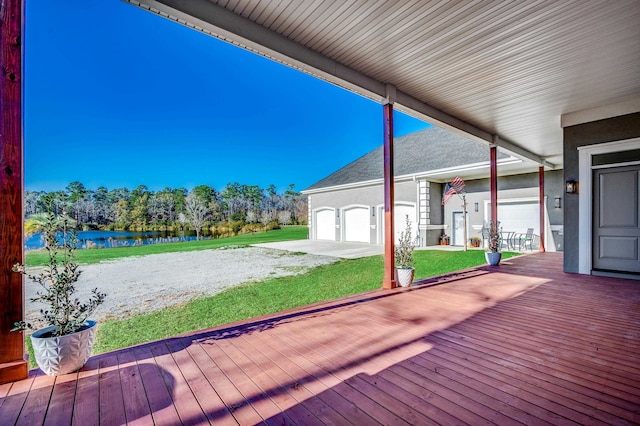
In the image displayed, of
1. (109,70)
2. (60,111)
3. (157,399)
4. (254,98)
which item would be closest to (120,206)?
(60,111)

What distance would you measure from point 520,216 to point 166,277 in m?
12.0

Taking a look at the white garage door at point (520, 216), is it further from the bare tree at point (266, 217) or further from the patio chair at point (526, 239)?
the bare tree at point (266, 217)

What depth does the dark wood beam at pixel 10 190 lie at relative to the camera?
2.04 metres

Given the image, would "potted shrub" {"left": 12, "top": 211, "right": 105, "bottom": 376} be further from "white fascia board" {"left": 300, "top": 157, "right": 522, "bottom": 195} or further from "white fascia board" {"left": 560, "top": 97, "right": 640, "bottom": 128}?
"white fascia board" {"left": 560, "top": 97, "right": 640, "bottom": 128}

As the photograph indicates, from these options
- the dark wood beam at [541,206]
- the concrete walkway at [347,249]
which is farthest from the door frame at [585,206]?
the concrete walkway at [347,249]

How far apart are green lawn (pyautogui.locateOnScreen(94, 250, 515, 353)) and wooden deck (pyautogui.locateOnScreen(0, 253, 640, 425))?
1.22 metres

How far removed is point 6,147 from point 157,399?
78.3 inches

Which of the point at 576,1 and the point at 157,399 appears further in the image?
the point at 576,1

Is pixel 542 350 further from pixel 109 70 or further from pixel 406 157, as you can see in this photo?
pixel 109 70

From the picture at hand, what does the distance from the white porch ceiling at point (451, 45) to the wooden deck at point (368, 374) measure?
3029 millimetres

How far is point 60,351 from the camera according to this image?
6.92 feet

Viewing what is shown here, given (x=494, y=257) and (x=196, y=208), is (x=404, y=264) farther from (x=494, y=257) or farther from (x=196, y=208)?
(x=196, y=208)

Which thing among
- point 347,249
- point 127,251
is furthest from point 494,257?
point 127,251

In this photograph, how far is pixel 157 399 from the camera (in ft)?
6.03
